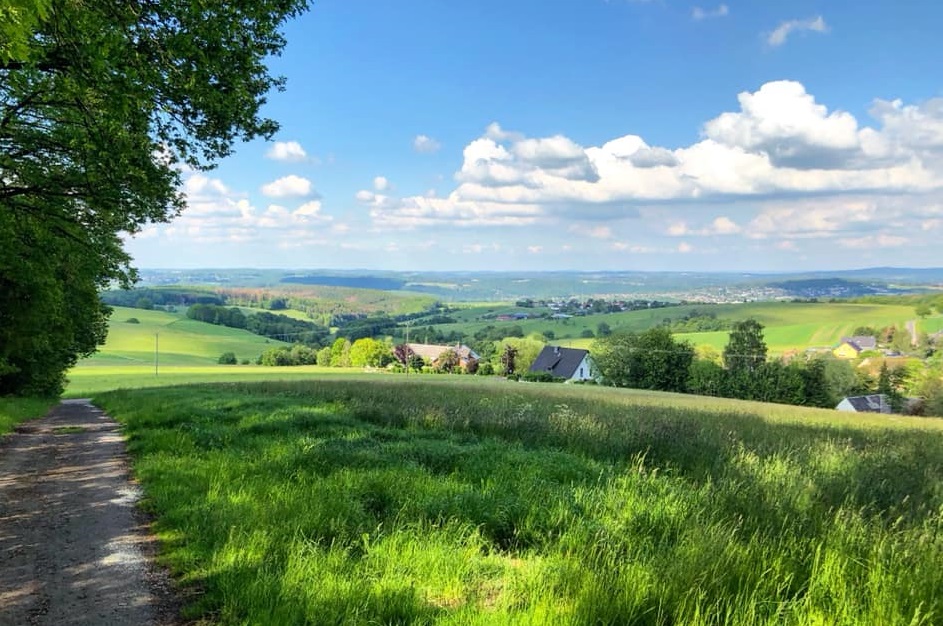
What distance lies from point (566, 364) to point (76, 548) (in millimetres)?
110581

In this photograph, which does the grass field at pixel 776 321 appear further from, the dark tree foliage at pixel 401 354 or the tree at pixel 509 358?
the dark tree foliage at pixel 401 354

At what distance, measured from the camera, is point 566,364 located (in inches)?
4473

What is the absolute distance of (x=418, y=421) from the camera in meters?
12.7

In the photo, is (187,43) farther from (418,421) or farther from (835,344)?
(835,344)

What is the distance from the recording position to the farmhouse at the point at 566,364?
111 m

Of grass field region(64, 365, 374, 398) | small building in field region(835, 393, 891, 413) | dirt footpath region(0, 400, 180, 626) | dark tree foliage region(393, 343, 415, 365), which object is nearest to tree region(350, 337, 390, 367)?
dark tree foliage region(393, 343, 415, 365)

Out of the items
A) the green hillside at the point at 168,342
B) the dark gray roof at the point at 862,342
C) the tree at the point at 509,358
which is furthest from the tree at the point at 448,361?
the dark gray roof at the point at 862,342

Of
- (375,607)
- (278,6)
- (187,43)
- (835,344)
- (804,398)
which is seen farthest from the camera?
(835,344)

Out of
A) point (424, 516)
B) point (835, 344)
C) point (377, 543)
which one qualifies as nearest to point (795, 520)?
point (424, 516)

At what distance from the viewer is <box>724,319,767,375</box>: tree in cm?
Result: 8650

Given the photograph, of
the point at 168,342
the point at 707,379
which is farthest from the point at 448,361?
the point at 168,342

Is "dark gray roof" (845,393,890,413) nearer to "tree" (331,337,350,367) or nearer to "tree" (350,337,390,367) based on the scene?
"tree" (350,337,390,367)

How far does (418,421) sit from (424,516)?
22.8 ft

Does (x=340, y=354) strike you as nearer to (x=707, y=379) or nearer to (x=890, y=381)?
(x=707, y=379)
